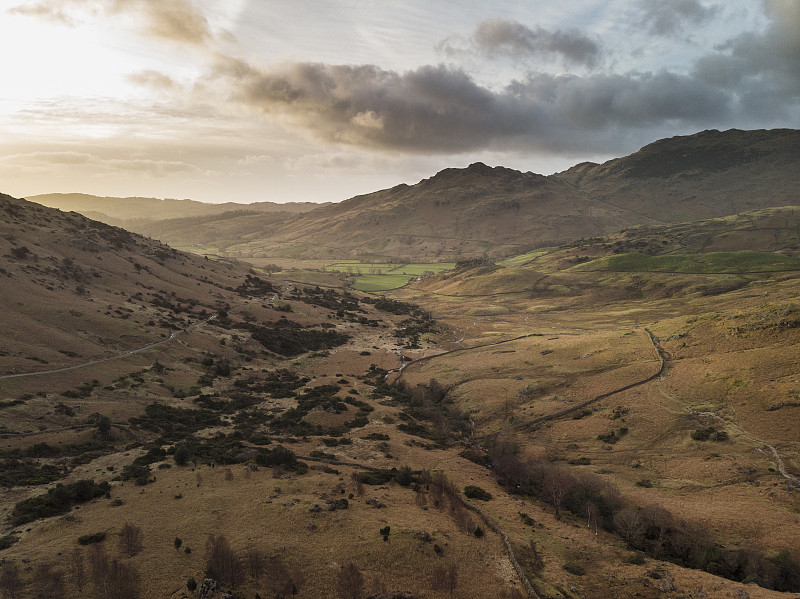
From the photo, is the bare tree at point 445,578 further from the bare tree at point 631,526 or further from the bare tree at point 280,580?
the bare tree at point 631,526

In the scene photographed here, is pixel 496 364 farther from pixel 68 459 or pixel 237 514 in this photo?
pixel 68 459

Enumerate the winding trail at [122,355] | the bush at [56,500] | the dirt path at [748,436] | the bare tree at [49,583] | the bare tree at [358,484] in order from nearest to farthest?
the bare tree at [49,583] → the bush at [56,500] → the dirt path at [748,436] → the bare tree at [358,484] → the winding trail at [122,355]

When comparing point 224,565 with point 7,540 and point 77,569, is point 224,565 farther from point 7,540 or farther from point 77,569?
point 7,540

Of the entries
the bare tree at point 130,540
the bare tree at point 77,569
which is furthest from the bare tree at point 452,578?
the bare tree at point 77,569

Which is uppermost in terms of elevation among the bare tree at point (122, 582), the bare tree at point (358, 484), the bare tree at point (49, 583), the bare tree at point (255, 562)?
the bare tree at point (49, 583)

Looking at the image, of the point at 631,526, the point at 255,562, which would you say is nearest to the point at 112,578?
the point at 255,562

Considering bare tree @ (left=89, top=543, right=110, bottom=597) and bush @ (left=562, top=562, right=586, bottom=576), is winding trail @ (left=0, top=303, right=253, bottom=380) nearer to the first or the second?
bare tree @ (left=89, top=543, right=110, bottom=597)
